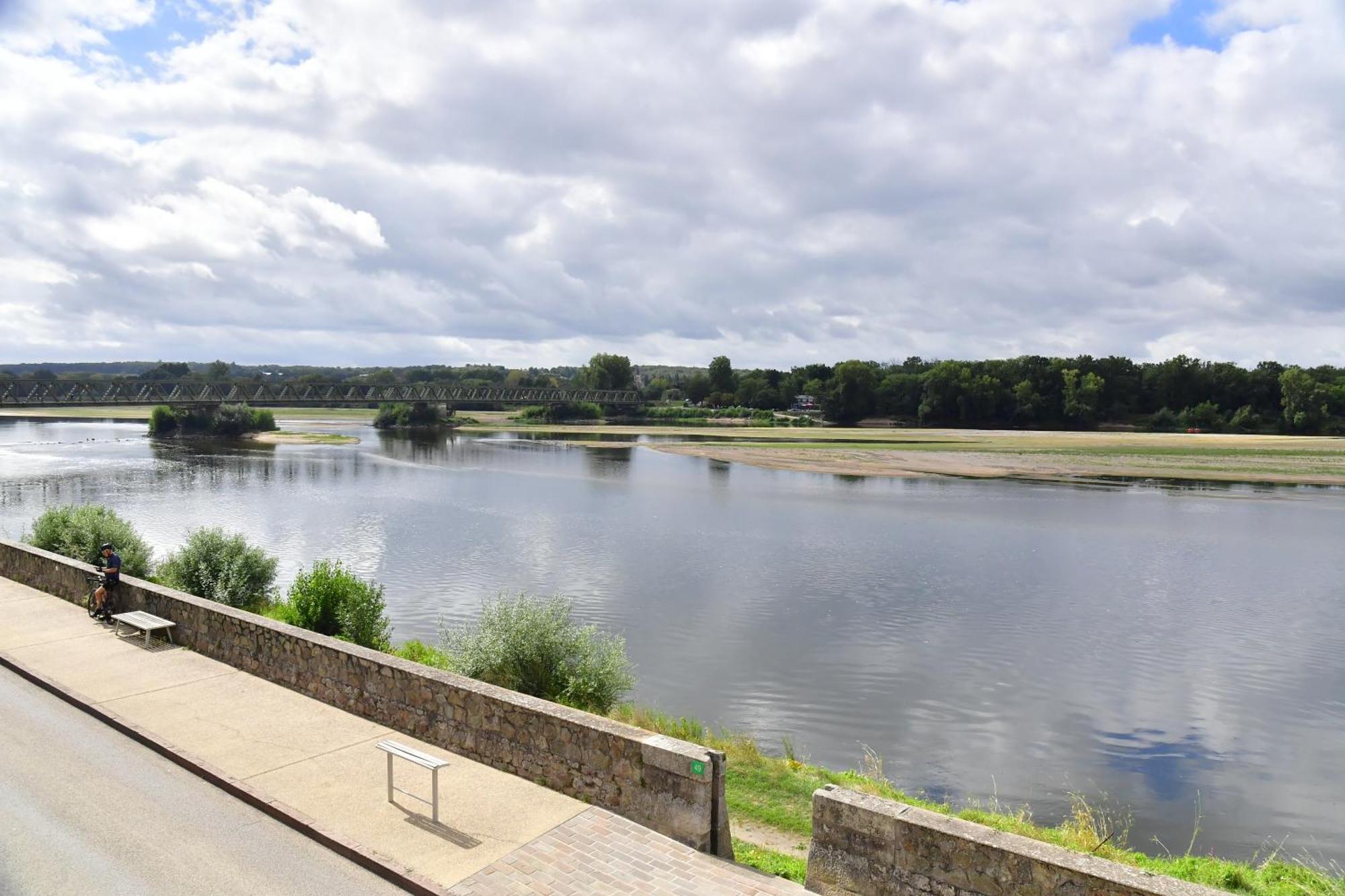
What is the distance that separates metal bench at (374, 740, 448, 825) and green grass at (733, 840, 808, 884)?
3.07m

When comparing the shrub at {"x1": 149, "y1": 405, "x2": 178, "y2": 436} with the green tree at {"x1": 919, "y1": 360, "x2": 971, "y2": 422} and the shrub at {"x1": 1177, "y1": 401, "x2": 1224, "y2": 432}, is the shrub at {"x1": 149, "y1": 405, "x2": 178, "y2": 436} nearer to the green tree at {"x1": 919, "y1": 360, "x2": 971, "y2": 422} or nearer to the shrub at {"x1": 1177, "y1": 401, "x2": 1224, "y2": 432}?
the green tree at {"x1": 919, "y1": 360, "x2": 971, "y2": 422}

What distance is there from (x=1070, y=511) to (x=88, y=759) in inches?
1829

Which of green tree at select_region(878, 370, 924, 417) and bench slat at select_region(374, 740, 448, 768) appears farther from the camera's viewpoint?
green tree at select_region(878, 370, 924, 417)

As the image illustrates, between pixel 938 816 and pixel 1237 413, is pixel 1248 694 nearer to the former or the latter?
pixel 938 816

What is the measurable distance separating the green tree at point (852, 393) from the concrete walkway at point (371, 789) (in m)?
141

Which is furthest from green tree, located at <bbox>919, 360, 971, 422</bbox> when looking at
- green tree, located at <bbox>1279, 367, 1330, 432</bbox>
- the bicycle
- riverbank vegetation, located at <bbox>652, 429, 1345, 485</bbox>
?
the bicycle

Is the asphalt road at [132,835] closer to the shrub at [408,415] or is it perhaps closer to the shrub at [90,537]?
the shrub at [90,537]

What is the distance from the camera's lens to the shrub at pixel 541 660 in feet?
48.9

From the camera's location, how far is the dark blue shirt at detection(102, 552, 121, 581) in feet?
55.7

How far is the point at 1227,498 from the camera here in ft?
176

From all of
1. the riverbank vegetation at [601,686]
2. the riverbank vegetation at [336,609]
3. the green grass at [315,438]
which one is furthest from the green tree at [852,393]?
the riverbank vegetation at [336,609]

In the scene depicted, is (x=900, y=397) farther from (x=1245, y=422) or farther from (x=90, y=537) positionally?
(x=90, y=537)

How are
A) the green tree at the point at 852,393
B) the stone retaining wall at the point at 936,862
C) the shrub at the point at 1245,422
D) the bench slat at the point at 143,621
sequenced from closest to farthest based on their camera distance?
the stone retaining wall at the point at 936,862
the bench slat at the point at 143,621
the shrub at the point at 1245,422
the green tree at the point at 852,393

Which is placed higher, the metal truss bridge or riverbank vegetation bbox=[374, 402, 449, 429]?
the metal truss bridge
